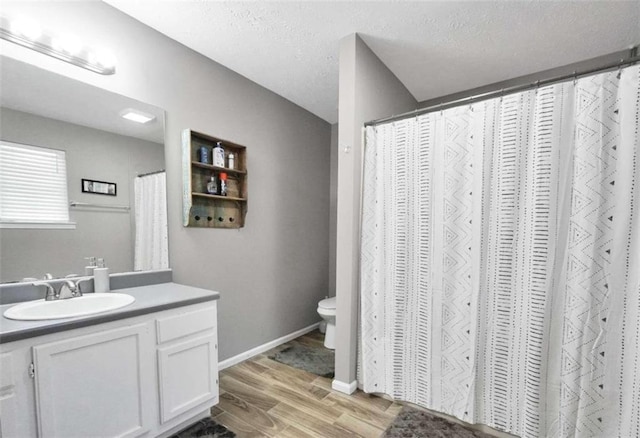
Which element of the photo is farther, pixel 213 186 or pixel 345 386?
pixel 213 186

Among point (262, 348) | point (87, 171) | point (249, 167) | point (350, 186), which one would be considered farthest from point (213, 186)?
point (262, 348)

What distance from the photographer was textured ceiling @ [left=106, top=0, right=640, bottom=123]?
166 centimetres

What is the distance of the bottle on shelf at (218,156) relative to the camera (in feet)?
7.10

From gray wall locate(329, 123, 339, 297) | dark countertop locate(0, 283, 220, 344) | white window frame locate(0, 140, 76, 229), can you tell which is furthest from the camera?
gray wall locate(329, 123, 339, 297)

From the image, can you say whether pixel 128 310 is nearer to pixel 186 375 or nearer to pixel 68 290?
pixel 68 290

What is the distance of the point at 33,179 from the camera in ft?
4.61

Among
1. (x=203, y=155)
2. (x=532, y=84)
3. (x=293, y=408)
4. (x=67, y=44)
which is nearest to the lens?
(x=532, y=84)

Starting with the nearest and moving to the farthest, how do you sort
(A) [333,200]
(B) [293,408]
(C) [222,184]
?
(B) [293,408], (C) [222,184], (A) [333,200]

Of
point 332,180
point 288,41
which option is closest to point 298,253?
point 332,180

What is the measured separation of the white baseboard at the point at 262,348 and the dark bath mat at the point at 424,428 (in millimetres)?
1342

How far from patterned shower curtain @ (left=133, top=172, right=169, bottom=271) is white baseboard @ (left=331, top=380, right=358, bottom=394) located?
146 cm

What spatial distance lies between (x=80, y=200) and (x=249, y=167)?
124cm

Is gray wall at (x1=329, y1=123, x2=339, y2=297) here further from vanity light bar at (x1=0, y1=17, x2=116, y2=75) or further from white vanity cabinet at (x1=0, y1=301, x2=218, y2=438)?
vanity light bar at (x1=0, y1=17, x2=116, y2=75)

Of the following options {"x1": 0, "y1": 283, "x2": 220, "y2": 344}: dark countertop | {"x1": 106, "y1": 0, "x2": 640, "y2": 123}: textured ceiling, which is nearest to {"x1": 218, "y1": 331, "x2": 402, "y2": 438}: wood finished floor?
{"x1": 0, "y1": 283, "x2": 220, "y2": 344}: dark countertop
